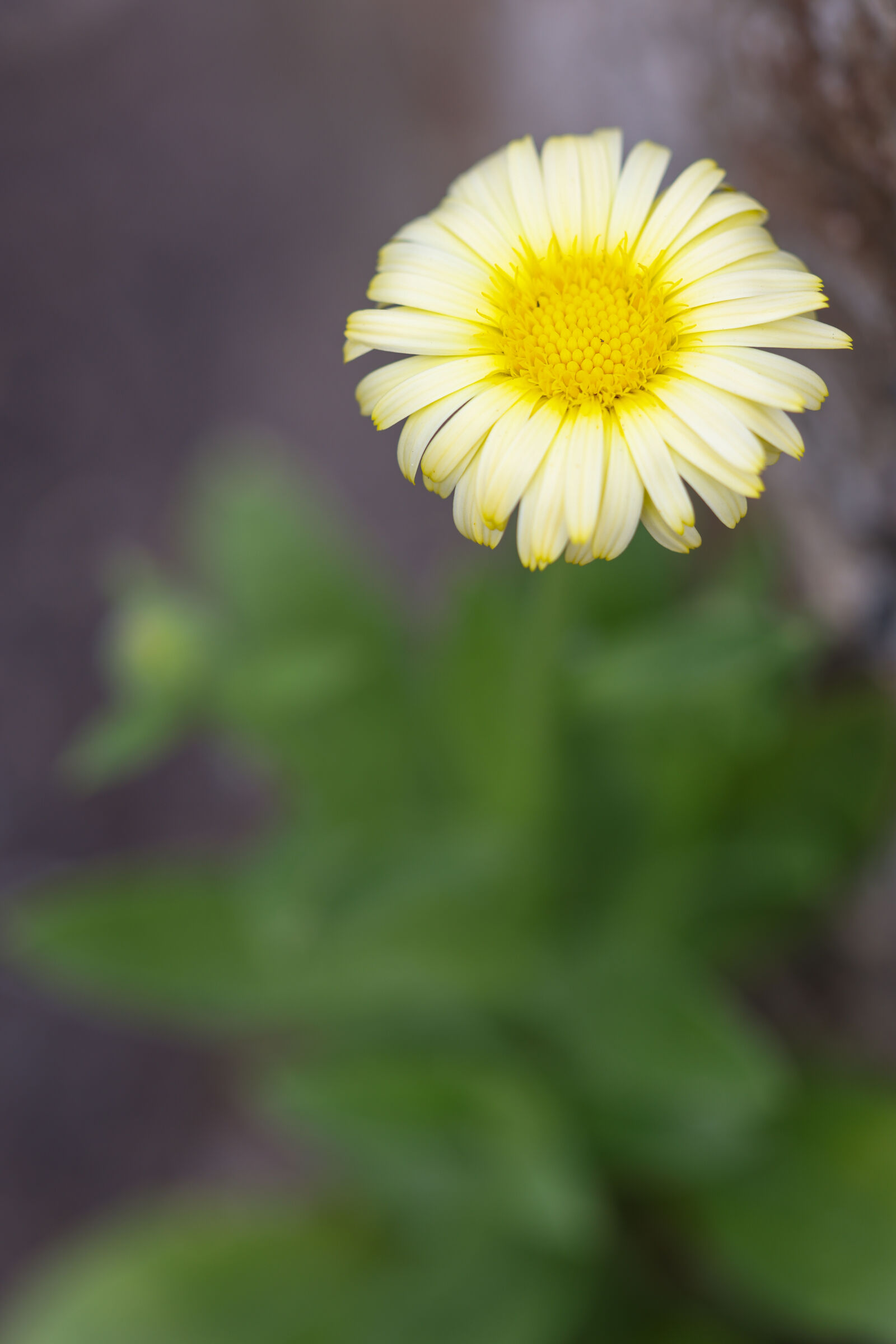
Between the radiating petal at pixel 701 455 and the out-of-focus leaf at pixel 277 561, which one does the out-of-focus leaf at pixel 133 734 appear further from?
the radiating petal at pixel 701 455

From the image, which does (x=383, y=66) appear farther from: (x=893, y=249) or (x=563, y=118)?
(x=893, y=249)

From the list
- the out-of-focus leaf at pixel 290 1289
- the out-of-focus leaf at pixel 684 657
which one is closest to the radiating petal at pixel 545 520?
the out-of-focus leaf at pixel 684 657

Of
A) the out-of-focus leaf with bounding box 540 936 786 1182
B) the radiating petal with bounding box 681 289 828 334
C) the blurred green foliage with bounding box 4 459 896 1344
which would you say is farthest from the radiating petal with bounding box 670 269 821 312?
the out-of-focus leaf with bounding box 540 936 786 1182

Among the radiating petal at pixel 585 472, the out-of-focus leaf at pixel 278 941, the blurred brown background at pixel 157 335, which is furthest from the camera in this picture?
the blurred brown background at pixel 157 335

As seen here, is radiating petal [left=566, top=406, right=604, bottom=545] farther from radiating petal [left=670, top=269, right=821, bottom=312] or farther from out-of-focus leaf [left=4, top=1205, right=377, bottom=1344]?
out-of-focus leaf [left=4, top=1205, right=377, bottom=1344]

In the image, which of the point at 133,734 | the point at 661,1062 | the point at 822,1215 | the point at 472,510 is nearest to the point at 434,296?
the point at 472,510

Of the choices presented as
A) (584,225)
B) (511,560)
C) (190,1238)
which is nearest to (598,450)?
(584,225)
